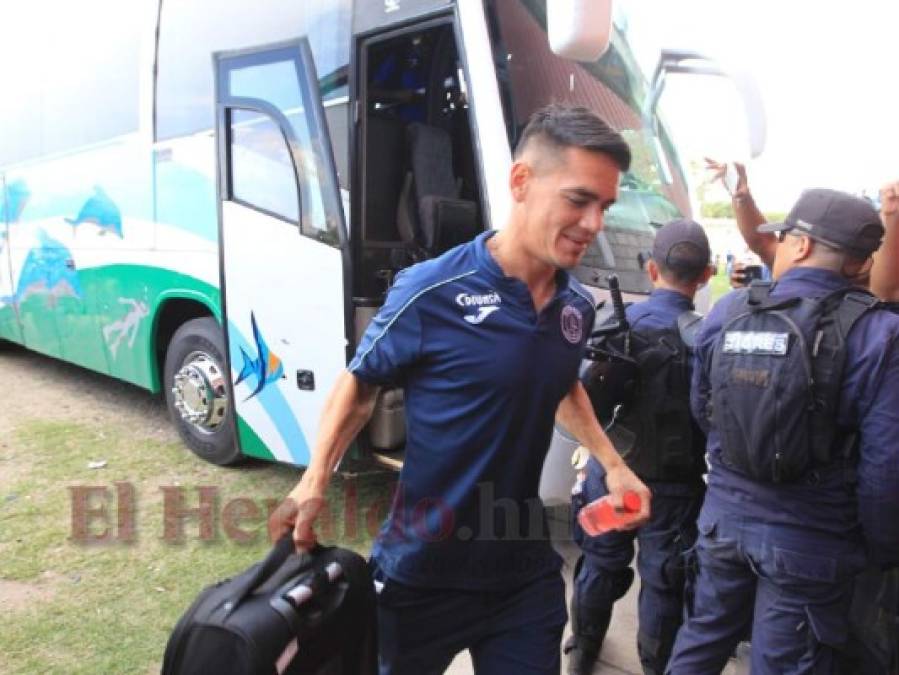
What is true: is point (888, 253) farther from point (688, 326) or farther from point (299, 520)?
point (299, 520)

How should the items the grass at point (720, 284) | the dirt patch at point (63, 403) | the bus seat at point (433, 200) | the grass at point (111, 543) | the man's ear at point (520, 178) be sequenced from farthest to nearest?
the grass at point (720, 284) → the dirt patch at point (63, 403) → the bus seat at point (433, 200) → the grass at point (111, 543) → the man's ear at point (520, 178)

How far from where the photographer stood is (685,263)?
8.77ft

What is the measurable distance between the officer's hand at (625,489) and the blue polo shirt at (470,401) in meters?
0.26

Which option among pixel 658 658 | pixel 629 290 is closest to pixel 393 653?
pixel 658 658

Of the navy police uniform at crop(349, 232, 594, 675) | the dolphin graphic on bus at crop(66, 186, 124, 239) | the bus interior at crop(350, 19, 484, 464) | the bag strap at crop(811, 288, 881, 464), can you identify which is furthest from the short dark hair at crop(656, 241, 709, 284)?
the dolphin graphic on bus at crop(66, 186, 124, 239)

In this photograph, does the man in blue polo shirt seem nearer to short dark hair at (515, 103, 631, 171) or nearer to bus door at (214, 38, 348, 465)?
short dark hair at (515, 103, 631, 171)

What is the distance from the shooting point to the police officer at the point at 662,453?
2.62 metres

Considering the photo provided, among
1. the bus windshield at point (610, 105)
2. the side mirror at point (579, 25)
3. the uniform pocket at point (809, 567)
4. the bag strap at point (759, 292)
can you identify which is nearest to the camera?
the uniform pocket at point (809, 567)

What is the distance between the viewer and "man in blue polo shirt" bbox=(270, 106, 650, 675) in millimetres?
1657

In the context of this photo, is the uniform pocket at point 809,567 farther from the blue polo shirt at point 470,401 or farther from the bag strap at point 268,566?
the bag strap at point 268,566

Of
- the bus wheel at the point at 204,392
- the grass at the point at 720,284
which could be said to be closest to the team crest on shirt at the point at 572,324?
the bus wheel at the point at 204,392

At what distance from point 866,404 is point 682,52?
2824 mm

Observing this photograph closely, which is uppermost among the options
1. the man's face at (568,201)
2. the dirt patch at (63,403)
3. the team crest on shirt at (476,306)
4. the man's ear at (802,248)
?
the man's face at (568,201)

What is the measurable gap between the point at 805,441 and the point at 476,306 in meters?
1.05
